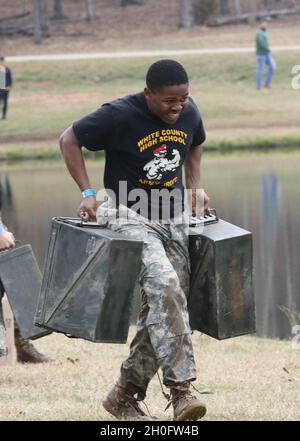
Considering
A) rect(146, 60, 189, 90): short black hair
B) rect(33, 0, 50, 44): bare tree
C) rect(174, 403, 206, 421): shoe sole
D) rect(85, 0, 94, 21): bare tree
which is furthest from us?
rect(85, 0, 94, 21): bare tree

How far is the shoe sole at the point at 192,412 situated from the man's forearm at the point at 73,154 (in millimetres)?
1332

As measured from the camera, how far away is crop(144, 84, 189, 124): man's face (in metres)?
6.82

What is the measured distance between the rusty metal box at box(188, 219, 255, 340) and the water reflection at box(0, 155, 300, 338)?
6043mm

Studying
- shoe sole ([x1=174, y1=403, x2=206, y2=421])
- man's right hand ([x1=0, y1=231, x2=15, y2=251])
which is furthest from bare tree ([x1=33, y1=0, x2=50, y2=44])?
shoe sole ([x1=174, y1=403, x2=206, y2=421])

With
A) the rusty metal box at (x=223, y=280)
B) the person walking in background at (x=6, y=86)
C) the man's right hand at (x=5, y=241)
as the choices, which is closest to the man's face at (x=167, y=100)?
the rusty metal box at (x=223, y=280)

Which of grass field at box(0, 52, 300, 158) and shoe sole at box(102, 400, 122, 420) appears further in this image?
grass field at box(0, 52, 300, 158)

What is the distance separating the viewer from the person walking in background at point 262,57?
4075 centimetres

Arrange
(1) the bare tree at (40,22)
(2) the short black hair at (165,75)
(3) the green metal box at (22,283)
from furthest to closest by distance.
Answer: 1. (1) the bare tree at (40,22)
2. (3) the green metal box at (22,283)
3. (2) the short black hair at (165,75)

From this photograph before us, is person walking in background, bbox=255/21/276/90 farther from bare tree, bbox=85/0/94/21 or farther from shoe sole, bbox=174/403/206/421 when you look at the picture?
shoe sole, bbox=174/403/206/421

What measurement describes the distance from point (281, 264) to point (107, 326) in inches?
410

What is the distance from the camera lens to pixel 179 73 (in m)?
6.84

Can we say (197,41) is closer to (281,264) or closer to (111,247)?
(281,264)

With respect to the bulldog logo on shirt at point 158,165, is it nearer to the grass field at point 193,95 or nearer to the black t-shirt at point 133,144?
the black t-shirt at point 133,144
